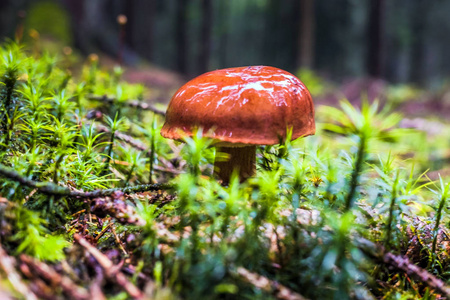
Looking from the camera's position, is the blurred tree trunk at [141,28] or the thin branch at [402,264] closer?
the thin branch at [402,264]

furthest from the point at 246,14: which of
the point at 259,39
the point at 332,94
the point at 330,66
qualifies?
the point at 332,94

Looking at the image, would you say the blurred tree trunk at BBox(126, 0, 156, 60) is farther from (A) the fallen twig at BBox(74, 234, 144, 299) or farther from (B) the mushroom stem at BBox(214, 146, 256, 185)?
(A) the fallen twig at BBox(74, 234, 144, 299)

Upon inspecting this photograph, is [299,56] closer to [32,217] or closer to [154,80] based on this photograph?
[154,80]

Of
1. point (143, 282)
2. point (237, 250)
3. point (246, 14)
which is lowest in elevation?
point (143, 282)

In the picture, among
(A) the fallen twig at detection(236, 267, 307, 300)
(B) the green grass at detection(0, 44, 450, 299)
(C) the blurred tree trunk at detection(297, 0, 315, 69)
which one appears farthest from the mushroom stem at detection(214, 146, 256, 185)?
(C) the blurred tree trunk at detection(297, 0, 315, 69)

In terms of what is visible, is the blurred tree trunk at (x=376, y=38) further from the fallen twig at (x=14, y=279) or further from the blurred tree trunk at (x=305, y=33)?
the fallen twig at (x=14, y=279)

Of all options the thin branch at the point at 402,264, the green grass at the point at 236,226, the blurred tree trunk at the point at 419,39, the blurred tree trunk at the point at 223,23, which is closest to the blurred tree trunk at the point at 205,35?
the green grass at the point at 236,226
